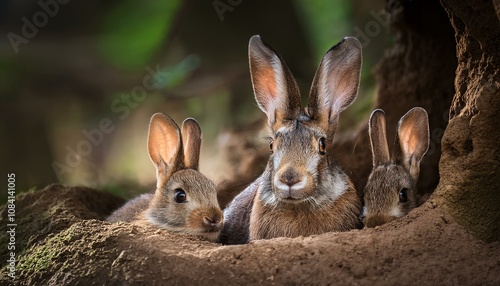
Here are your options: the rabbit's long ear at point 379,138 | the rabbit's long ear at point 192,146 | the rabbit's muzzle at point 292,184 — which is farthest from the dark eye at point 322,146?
the rabbit's long ear at point 192,146

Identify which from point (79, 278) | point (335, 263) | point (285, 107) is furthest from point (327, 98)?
point (79, 278)

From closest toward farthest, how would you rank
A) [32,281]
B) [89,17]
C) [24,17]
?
[32,281]
[24,17]
[89,17]

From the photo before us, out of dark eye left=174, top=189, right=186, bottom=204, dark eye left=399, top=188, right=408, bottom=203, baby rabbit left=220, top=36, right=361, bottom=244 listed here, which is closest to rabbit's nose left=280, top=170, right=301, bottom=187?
baby rabbit left=220, top=36, right=361, bottom=244

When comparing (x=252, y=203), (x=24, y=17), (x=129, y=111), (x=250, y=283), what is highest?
(x=24, y=17)

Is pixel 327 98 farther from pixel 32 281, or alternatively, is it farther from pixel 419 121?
pixel 32 281

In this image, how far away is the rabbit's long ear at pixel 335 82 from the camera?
632 centimetres

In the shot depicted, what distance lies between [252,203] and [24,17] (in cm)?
434

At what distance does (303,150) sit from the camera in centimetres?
602

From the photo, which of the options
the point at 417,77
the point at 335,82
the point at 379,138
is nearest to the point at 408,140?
the point at 379,138

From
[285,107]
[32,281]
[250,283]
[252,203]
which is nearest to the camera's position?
[250,283]

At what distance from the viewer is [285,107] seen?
643cm

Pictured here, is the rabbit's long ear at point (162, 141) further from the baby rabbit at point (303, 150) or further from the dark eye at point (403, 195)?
the dark eye at point (403, 195)

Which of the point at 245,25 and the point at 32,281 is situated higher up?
the point at 245,25

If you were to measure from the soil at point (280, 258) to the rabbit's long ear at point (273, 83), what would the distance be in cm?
135
